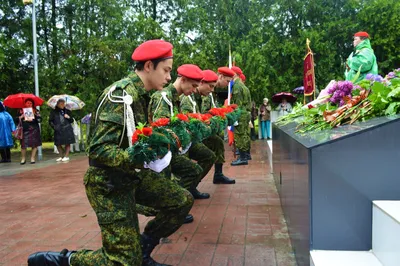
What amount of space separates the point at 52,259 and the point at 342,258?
6.45 ft

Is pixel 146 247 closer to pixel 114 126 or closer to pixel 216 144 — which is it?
pixel 114 126

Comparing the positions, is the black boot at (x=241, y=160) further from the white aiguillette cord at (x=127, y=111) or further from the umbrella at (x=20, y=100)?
the white aiguillette cord at (x=127, y=111)

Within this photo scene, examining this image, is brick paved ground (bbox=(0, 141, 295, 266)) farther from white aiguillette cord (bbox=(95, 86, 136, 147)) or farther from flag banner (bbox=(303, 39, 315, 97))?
flag banner (bbox=(303, 39, 315, 97))

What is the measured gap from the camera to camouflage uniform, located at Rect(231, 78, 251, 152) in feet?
27.0

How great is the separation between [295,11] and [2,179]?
14204 mm

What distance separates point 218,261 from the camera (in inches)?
134

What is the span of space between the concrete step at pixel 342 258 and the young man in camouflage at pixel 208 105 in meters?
3.07

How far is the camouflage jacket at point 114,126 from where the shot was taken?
2.28 m

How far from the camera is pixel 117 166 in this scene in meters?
2.27

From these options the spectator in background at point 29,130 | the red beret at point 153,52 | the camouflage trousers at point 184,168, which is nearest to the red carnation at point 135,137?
the red beret at point 153,52

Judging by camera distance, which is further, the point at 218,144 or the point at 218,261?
the point at 218,144

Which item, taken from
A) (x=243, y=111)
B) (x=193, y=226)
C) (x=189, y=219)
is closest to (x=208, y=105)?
(x=243, y=111)

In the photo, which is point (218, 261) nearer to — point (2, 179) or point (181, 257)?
point (181, 257)

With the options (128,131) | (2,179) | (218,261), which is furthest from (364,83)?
(2,179)
